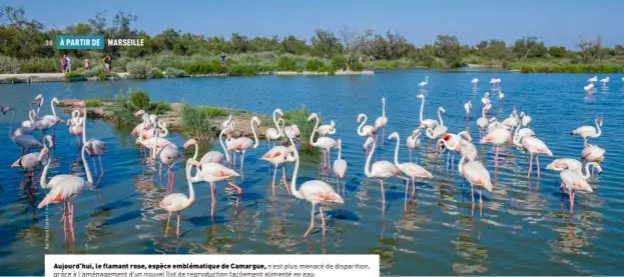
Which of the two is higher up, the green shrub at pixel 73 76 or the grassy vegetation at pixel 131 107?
the green shrub at pixel 73 76

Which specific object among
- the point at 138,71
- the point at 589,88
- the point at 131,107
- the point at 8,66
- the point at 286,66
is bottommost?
the point at 131,107

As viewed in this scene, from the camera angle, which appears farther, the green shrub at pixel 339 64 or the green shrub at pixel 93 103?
the green shrub at pixel 339 64

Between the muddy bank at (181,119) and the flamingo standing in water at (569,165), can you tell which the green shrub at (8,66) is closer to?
the muddy bank at (181,119)

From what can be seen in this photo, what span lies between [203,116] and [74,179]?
712 cm

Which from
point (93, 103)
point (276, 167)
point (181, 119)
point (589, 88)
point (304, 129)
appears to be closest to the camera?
point (276, 167)

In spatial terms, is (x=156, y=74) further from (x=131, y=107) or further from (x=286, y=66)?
(x=131, y=107)

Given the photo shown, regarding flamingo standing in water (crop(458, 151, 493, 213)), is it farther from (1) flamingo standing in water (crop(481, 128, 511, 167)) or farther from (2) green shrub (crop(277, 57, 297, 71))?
(2) green shrub (crop(277, 57, 297, 71))

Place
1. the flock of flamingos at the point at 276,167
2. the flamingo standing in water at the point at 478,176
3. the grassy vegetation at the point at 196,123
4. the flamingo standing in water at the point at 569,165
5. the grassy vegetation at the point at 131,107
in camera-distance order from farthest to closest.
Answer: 1. the grassy vegetation at the point at 131,107
2. the grassy vegetation at the point at 196,123
3. the flamingo standing in water at the point at 569,165
4. the flamingo standing in water at the point at 478,176
5. the flock of flamingos at the point at 276,167

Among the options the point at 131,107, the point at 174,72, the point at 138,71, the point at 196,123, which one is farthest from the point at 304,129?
the point at 174,72

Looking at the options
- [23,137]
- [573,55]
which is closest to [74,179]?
[23,137]

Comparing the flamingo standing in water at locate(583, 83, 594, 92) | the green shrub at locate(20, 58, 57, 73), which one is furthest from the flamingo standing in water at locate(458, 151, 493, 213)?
the green shrub at locate(20, 58, 57, 73)

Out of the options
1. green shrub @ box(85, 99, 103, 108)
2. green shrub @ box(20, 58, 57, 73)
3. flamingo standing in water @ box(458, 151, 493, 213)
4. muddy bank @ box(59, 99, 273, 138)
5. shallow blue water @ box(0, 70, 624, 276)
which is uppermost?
green shrub @ box(20, 58, 57, 73)

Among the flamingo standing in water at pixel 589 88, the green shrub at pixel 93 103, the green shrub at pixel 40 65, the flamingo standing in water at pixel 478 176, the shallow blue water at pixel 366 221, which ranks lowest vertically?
the shallow blue water at pixel 366 221

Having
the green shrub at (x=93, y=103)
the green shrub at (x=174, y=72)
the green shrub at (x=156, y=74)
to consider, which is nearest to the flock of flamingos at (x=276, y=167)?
the green shrub at (x=93, y=103)
